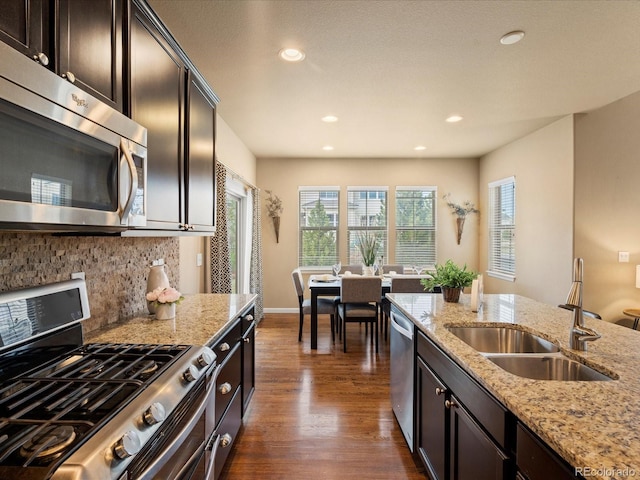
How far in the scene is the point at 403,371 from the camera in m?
2.18

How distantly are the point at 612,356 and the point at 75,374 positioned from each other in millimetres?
1985

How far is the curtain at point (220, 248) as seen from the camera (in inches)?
137

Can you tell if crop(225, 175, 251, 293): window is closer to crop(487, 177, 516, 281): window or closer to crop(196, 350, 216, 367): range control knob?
crop(196, 350, 216, 367): range control knob

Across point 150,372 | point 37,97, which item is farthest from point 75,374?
point 37,97

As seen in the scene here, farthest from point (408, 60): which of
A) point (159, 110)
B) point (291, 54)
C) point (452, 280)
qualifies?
point (159, 110)

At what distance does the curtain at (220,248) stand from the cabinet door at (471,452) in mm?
2631

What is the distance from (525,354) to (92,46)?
6.79 feet

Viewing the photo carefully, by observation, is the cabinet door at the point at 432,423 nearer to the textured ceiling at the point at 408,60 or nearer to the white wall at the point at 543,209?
the textured ceiling at the point at 408,60

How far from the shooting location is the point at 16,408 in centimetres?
88

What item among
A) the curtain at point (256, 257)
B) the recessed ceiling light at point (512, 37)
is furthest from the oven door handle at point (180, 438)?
the curtain at point (256, 257)

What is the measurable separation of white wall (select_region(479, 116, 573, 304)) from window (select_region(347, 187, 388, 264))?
1904 mm

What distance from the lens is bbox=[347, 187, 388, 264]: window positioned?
5.88 meters

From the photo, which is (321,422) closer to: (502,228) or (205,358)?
(205,358)

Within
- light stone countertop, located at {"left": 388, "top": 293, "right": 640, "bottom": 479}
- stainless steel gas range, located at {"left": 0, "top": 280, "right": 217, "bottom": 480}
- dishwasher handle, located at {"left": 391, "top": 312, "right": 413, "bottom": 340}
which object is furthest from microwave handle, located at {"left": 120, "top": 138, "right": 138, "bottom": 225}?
dishwasher handle, located at {"left": 391, "top": 312, "right": 413, "bottom": 340}
